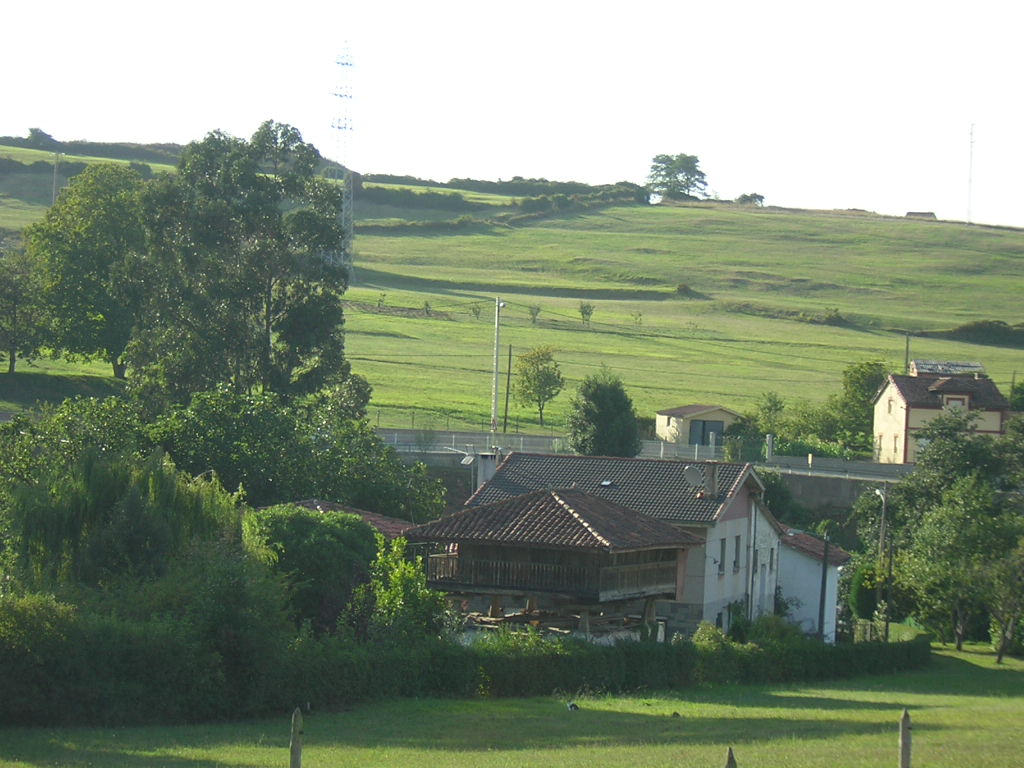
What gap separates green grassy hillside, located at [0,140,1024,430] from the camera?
8219 centimetres

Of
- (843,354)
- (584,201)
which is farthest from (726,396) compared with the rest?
(584,201)

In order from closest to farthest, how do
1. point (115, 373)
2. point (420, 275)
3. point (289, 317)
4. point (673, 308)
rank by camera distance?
point (289, 317), point (115, 373), point (673, 308), point (420, 275)

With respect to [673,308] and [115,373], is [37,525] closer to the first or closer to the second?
[115,373]

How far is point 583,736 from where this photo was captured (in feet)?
67.2

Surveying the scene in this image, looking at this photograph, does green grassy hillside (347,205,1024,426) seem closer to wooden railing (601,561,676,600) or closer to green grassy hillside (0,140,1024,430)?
green grassy hillside (0,140,1024,430)

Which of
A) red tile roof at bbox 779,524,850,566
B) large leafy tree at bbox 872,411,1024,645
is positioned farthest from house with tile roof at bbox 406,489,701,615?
red tile roof at bbox 779,524,850,566

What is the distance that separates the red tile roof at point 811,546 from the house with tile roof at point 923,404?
18.2 meters

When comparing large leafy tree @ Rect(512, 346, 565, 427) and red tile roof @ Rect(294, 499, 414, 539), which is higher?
large leafy tree @ Rect(512, 346, 565, 427)

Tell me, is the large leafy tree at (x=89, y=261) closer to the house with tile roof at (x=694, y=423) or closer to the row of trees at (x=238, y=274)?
the row of trees at (x=238, y=274)

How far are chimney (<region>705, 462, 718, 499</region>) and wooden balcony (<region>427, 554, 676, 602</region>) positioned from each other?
17.6 ft

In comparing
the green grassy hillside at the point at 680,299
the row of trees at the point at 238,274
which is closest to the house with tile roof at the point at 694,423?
the green grassy hillside at the point at 680,299

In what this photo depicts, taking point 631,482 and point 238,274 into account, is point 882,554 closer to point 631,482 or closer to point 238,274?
point 631,482

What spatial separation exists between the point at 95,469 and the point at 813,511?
33.1 m

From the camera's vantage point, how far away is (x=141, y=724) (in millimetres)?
22031
